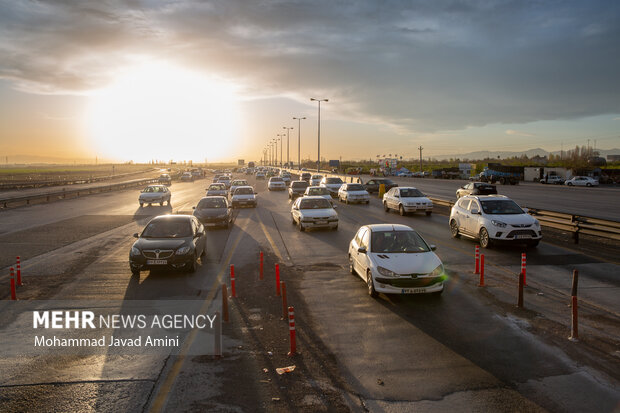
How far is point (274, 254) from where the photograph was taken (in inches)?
588

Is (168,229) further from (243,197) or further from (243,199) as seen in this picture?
(243,197)

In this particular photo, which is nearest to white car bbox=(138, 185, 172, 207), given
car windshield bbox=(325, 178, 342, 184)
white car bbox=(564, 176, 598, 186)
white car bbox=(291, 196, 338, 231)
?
white car bbox=(291, 196, 338, 231)

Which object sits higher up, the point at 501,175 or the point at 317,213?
the point at 501,175

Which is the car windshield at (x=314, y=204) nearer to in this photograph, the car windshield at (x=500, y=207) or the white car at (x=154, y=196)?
the car windshield at (x=500, y=207)

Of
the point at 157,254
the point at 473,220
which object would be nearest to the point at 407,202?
the point at 473,220

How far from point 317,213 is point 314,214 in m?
0.19

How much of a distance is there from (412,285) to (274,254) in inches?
251

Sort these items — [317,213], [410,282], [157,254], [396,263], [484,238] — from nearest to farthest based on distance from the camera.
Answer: [410,282] → [396,263] → [157,254] → [484,238] → [317,213]

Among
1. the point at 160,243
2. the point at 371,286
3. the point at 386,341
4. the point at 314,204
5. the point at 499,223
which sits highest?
the point at 314,204

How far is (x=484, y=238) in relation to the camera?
52.4 ft

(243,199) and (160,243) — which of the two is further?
(243,199)

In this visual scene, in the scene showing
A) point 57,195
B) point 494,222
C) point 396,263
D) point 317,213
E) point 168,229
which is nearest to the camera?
point 396,263

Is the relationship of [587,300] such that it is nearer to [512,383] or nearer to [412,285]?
[412,285]

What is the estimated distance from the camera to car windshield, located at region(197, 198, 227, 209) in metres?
22.1
